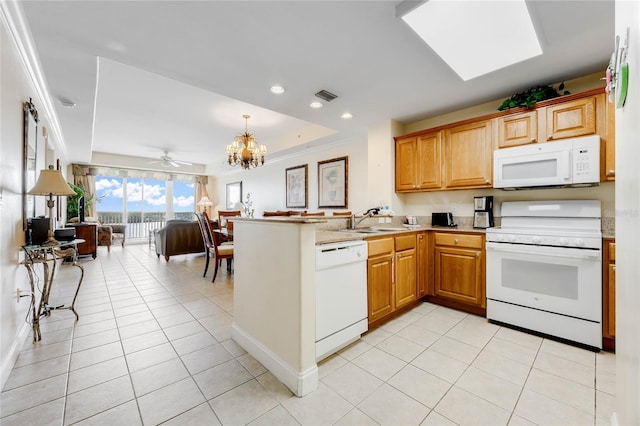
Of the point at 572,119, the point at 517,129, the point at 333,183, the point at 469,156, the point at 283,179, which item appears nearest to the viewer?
the point at 572,119

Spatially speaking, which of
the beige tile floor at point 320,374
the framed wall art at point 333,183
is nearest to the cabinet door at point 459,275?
the beige tile floor at point 320,374

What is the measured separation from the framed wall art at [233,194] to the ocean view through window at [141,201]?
149cm

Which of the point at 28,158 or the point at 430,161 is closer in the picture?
the point at 28,158

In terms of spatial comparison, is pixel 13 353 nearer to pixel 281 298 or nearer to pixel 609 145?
pixel 281 298

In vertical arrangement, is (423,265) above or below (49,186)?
below

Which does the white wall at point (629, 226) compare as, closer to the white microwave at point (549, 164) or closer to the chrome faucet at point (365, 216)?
the white microwave at point (549, 164)

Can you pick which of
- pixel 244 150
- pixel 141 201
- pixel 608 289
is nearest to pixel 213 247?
pixel 244 150

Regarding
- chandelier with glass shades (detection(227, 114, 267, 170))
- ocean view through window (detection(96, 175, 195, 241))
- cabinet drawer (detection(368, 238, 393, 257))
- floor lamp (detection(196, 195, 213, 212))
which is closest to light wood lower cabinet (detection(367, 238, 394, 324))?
cabinet drawer (detection(368, 238, 393, 257))

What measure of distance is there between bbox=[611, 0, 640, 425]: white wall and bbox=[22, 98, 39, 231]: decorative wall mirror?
147 inches

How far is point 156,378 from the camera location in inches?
68.2

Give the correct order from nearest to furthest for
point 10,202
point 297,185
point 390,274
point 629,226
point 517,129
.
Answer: point 629,226
point 10,202
point 390,274
point 517,129
point 297,185

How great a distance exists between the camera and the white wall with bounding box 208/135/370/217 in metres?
4.92

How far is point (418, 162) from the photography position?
11.1 ft

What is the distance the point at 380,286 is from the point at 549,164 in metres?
1.89
